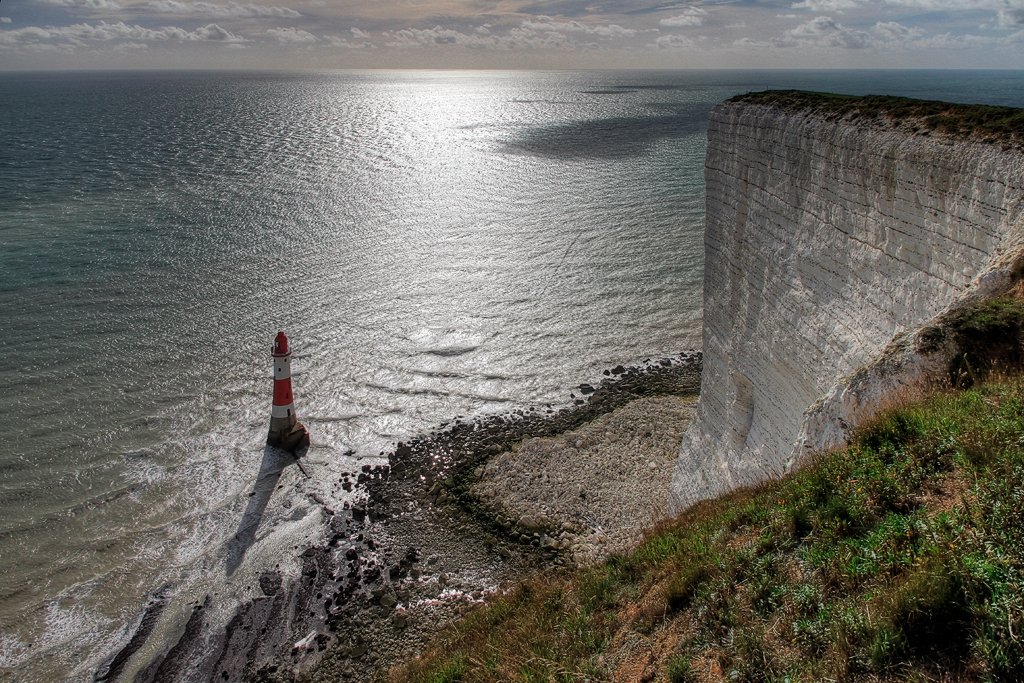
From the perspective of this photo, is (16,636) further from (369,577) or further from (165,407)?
(165,407)

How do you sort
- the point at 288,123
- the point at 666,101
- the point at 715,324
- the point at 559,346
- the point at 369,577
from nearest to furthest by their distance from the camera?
the point at 369,577
the point at 715,324
the point at 559,346
the point at 288,123
the point at 666,101

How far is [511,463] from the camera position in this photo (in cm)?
1427

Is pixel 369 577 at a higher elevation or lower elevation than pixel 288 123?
lower

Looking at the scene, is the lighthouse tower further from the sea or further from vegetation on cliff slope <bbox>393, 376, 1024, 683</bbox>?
vegetation on cliff slope <bbox>393, 376, 1024, 683</bbox>

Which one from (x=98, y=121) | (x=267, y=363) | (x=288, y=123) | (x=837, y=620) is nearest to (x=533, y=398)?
(x=267, y=363)

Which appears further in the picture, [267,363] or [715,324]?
[267,363]

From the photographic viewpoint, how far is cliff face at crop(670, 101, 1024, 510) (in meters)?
6.55

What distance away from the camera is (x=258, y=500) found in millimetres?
13211

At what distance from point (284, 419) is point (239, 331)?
6960mm

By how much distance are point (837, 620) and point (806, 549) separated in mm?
842

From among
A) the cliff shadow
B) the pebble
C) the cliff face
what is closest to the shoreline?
the pebble

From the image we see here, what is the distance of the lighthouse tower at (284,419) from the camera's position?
13.4 metres

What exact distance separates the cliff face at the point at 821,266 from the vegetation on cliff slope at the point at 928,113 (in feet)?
0.51

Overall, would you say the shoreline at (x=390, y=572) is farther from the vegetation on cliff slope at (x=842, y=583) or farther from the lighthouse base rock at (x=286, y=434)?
the vegetation on cliff slope at (x=842, y=583)
